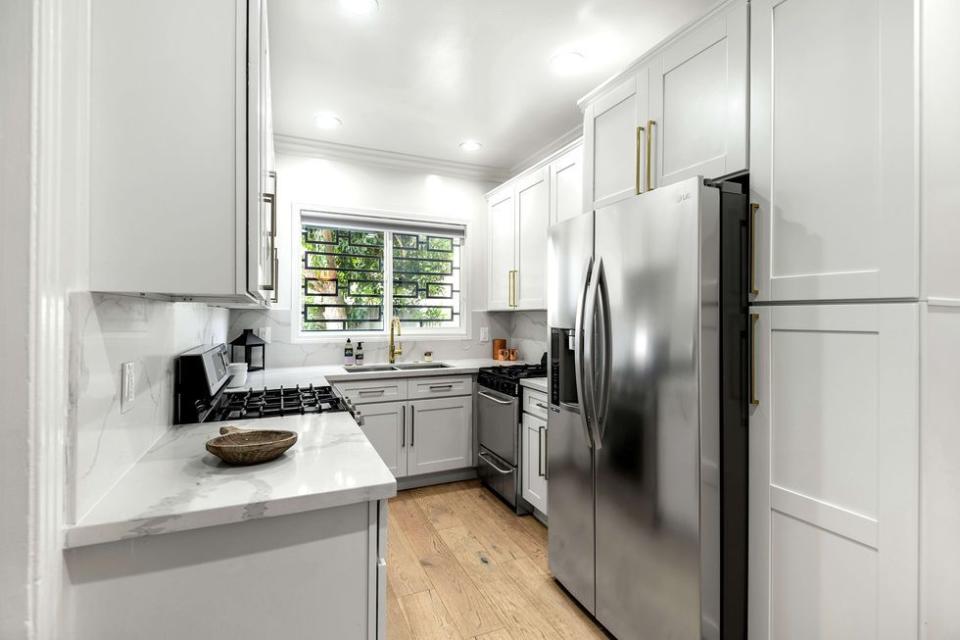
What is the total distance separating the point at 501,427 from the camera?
317 cm

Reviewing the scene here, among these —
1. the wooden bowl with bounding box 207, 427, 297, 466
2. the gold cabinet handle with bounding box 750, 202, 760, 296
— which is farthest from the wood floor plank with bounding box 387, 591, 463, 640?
the gold cabinet handle with bounding box 750, 202, 760, 296

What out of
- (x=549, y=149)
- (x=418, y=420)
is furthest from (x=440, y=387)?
(x=549, y=149)

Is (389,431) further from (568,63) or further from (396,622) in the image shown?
(568,63)

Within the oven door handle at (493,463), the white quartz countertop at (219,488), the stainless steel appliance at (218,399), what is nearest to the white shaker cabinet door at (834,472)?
the white quartz countertop at (219,488)

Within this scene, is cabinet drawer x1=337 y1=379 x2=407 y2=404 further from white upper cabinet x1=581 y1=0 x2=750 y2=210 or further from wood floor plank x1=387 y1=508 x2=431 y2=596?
white upper cabinet x1=581 y1=0 x2=750 y2=210

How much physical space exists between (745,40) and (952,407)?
1.23 m

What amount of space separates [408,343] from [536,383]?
4.96 feet

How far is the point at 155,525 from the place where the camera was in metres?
0.95

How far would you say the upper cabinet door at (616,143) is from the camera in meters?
1.93

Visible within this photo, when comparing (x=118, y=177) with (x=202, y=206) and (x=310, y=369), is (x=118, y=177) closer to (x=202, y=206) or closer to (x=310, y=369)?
(x=202, y=206)

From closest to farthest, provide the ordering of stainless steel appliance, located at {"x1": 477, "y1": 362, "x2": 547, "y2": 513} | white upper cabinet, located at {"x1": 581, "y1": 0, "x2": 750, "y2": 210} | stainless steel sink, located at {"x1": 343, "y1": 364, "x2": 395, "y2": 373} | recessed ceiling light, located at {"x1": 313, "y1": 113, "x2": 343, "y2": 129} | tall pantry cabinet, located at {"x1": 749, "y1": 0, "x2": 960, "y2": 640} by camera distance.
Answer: tall pantry cabinet, located at {"x1": 749, "y1": 0, "x2": 960, "y2": 640}, white upper cabinet, located at {"x1": 581, "y1": 0, "x2": 750, "y2": 210}, stainless steel appliance, located at {"x1": 477, "y1": 362, "x2": 547, "y2": 513}, recessed ceiling light, located at {"x1": 313, "y1": 113, "x2": 343, "y2": 129}, stainless steel sink, located at {"x1": 343, "y1": 364, "x2": 395, "y2": 373}

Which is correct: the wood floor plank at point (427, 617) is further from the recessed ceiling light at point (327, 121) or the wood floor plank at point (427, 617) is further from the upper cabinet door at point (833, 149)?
the recessed ceiling light at point (327, 121)

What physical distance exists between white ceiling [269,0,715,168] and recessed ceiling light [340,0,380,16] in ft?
0.10

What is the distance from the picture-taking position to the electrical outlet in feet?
3.88
